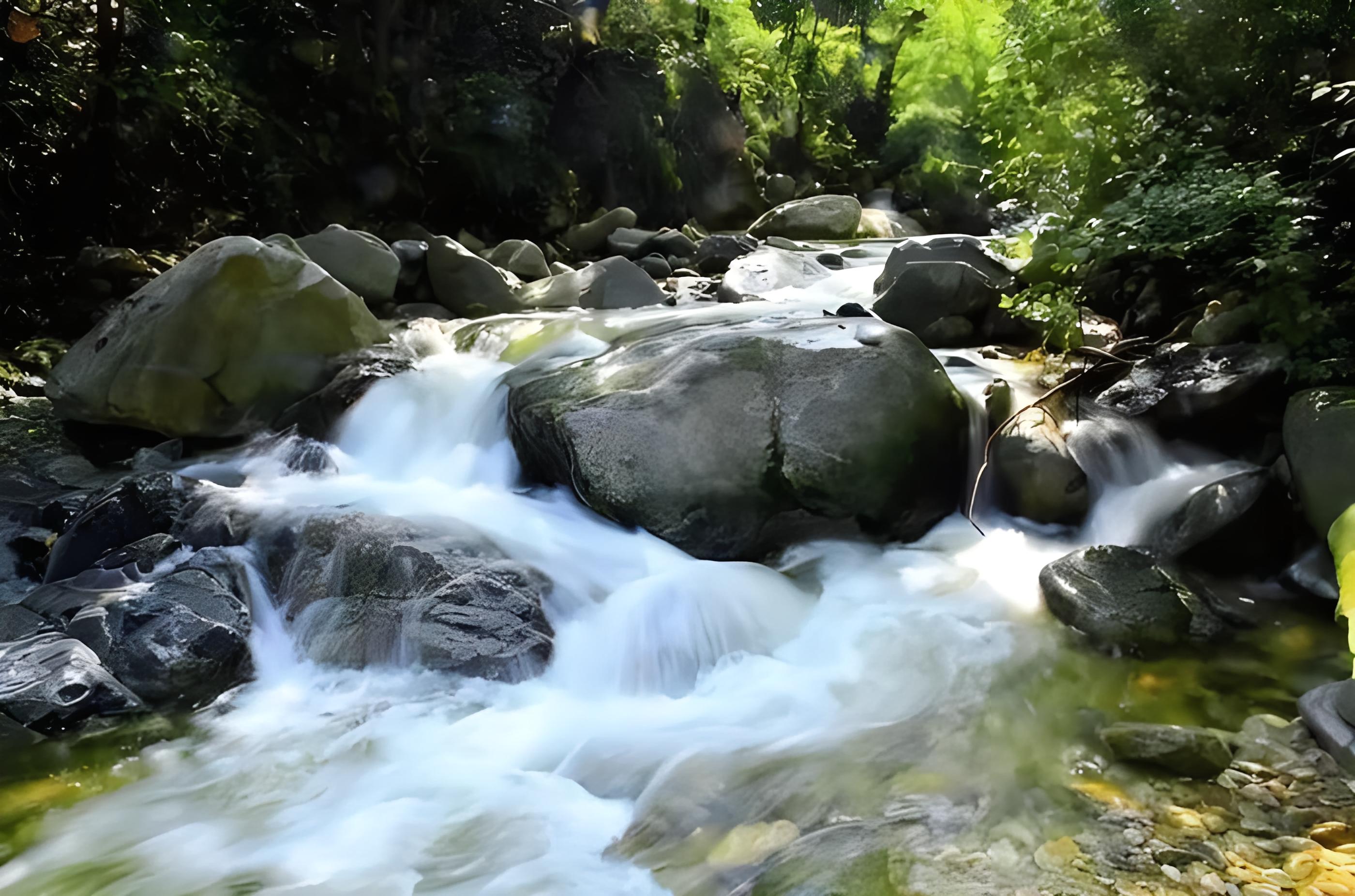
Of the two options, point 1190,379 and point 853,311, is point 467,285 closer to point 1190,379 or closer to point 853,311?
point 853,311

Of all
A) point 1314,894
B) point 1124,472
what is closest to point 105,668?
point 1314,894

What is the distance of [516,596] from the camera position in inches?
175

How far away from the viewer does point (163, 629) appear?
4.12 metres

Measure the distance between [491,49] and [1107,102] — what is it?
37.9 ft

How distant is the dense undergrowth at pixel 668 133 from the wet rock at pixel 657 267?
131 inches

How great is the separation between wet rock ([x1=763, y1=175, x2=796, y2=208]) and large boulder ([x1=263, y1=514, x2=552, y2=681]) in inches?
755

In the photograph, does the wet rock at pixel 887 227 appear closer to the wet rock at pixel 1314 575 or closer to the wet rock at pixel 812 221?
the wet rock at pixel 812 221

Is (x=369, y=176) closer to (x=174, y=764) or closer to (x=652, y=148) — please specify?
(x=652, y=148)

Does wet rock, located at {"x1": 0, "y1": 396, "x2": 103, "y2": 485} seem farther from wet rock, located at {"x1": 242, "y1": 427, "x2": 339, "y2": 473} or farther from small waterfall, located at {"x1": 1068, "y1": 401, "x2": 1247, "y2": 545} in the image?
small waterfall, located at {"x1": 1068, "y1": 401, "x2": 1247, "y2": 545}

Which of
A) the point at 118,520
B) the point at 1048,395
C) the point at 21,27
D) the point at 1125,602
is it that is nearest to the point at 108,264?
the point at 21,27

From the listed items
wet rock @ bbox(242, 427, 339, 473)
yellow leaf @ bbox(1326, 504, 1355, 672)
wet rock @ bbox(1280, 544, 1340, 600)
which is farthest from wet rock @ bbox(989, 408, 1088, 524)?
wet rock @ bbox(242, 427, 339, 473)

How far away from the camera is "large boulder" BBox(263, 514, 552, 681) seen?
165 inches

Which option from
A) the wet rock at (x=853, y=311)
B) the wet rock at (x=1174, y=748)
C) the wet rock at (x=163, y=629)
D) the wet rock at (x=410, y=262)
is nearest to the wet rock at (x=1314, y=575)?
the wet rock at (x=1174, y=748)

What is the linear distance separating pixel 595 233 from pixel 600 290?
545 centimetres
